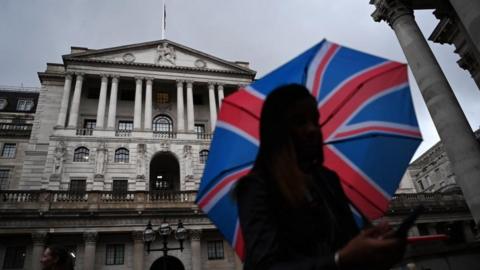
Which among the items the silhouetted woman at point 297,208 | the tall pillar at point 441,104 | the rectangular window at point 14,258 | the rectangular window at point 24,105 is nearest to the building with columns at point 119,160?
the rectangular window at point 14,258

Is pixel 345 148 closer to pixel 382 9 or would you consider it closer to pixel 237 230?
pixel 237 230

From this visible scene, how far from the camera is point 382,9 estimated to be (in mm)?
15578

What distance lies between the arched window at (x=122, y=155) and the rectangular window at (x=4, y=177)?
20.4m

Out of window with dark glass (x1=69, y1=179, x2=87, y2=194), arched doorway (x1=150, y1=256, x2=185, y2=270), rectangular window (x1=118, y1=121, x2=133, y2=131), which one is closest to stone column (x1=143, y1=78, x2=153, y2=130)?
rectangular window (x1=118, y1=121, x2=133, y2=131)

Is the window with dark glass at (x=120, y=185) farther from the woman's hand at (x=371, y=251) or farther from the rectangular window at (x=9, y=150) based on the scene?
the woman's hand at (x=371, y=251)

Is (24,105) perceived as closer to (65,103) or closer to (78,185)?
(65,103)

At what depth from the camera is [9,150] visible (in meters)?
43.8

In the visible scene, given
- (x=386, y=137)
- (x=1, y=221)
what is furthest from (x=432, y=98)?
(x=1, y=221)

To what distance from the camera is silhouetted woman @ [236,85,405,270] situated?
1.60m

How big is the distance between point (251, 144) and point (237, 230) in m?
0.78

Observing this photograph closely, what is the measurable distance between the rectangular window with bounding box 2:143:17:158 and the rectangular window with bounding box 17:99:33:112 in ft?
44.6

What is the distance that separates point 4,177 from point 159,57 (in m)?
25.5

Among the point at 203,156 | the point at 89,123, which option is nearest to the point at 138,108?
the point at 89,123

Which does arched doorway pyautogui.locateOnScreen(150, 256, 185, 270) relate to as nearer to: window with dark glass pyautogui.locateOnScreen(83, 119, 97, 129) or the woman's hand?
window with dark glass pyautogui.locateOnScreen(83, 119, 97, 129)
